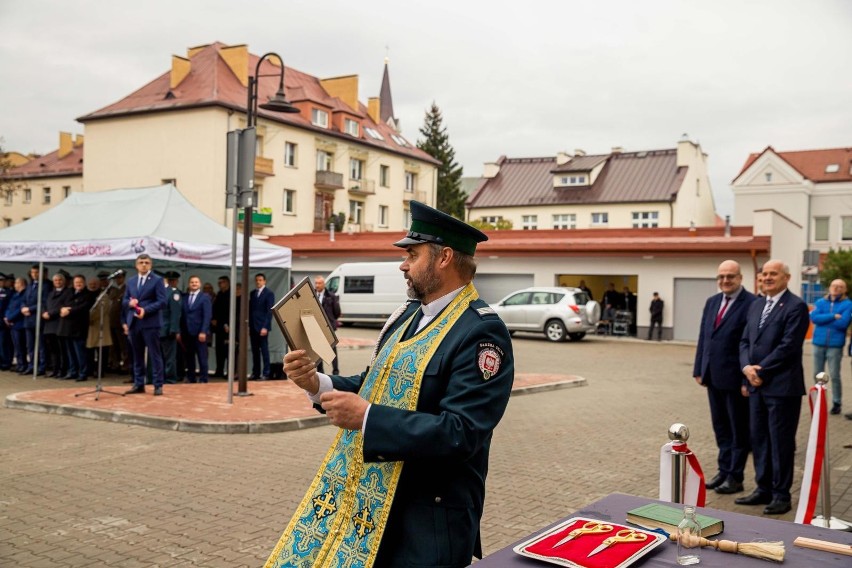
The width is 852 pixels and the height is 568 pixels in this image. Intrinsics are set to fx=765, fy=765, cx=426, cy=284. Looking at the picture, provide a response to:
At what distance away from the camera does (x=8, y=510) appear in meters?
6.14

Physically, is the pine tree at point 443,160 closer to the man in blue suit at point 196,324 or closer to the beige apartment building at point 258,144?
the beige apartment building at point 258,144

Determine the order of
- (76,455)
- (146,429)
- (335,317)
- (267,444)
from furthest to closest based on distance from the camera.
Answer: (335,317)
(146,429)
(267,444)
(76,455)

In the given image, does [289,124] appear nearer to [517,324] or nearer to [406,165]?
[406,165]

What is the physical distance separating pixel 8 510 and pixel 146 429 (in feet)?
11.7

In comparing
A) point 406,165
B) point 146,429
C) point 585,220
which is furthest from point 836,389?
point 406,165

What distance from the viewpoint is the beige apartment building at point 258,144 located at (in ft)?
143

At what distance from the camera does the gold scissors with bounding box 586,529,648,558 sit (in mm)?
2375

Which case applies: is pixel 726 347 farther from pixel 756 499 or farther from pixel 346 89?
pixel 346 89

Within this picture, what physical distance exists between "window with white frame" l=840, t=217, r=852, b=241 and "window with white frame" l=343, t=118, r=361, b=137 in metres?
36.8

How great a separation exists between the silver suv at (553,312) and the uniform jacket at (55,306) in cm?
1562

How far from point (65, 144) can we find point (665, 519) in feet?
228

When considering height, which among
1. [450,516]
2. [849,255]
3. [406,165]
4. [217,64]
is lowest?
[450,516]

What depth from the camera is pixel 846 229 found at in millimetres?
57375

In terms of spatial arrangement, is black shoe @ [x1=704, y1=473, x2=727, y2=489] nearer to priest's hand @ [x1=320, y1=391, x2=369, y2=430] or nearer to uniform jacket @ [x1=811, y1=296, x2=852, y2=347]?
uniform jacket @ [x1=811, y1=296, x2=852, y2=347]
